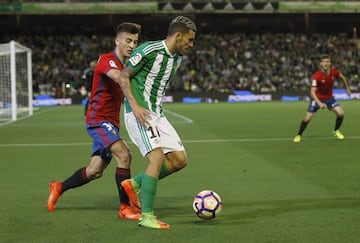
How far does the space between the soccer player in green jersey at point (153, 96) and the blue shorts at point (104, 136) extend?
0.43 m

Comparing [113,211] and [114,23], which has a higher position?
[114,23]

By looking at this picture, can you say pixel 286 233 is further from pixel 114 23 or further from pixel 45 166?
pixel 114 23

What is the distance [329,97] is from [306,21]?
118 feet

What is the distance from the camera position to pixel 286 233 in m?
5.88

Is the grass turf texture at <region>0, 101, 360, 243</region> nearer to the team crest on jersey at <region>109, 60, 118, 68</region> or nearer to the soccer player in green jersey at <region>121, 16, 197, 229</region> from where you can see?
the soccer player in green jersey at <region>121, 16, 197, 229</region>

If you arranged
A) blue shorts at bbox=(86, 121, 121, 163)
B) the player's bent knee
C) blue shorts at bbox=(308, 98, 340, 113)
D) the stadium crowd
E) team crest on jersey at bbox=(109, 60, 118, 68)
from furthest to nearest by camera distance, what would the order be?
the stadium crowd → blue shorts at bbox=(308, 98, 340, 113) → blue shorts at bbox=(86, 121, 121, 163) → team crest on jersey at bbox=(109, 60, 118, 68) → the player's bent knee

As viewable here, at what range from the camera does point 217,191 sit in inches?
328

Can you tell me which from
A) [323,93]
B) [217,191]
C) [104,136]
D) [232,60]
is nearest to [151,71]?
[104,136]

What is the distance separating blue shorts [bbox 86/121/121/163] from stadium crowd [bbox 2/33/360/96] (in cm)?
3463

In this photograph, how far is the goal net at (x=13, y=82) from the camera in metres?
23.1

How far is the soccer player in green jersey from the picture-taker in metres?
6.22

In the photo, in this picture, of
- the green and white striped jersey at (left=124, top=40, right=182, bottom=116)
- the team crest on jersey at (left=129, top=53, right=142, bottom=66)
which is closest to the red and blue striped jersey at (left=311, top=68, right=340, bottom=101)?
the green and white striped jersey at (left=124, top=40, right=182, bottom=116)

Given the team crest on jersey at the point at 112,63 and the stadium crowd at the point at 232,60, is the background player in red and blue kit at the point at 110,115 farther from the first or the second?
the stadium crowd at the point at 232,60

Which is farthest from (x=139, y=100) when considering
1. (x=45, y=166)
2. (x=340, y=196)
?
(x=45, y=166)
